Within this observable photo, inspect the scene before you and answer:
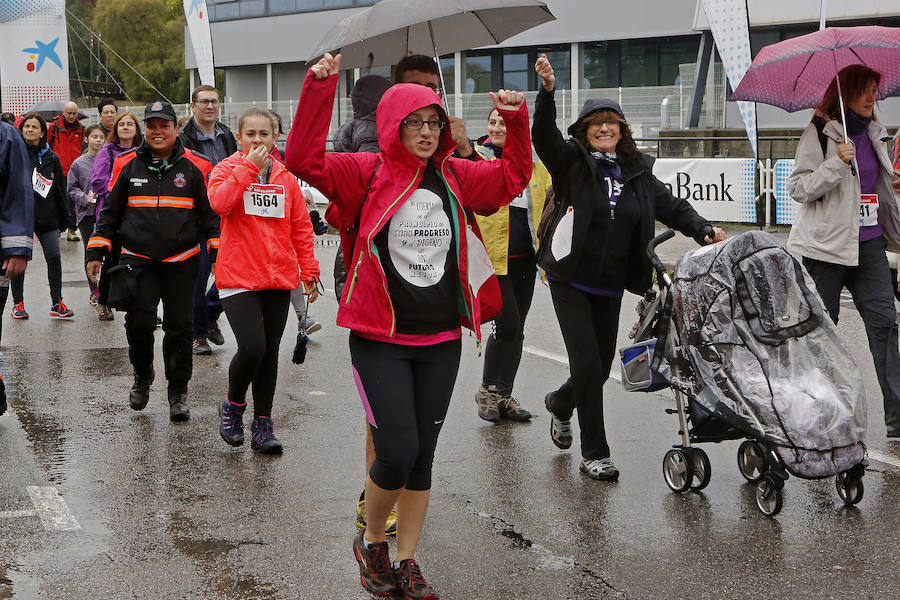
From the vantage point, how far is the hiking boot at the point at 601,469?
240 inches

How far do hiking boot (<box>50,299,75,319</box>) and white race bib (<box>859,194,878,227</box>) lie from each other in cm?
772

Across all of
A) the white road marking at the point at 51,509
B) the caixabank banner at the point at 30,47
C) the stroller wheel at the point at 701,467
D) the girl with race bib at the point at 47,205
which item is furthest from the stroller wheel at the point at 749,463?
the caixabank banner at the point at 30,47

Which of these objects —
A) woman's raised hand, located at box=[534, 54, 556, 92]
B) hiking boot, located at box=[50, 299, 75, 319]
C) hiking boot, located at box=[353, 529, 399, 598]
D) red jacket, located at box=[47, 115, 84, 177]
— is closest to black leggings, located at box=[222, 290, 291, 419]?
hiking boot, located at box=[353, 529, 399, 598]

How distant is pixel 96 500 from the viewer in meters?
5.77

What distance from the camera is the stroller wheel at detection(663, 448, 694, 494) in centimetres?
580

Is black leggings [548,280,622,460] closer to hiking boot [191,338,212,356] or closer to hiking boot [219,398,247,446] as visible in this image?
hiking boot [219,398,247,446]

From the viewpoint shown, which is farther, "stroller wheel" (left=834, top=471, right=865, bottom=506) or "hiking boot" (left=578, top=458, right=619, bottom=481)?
"hiking boot" (left=578, top=458, right=619, bottom=481)

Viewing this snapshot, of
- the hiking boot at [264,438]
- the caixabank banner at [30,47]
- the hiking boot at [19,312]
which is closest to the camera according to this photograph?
the hiking boot at [264,438]

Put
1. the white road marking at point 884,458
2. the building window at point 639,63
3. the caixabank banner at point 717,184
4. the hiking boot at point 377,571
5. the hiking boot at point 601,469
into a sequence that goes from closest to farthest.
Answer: the hiking boot at point 377,571, the hiking boot at point 601,469, the white road marking at point 884,458, the caixabank banner at point 717,184, the building window at point 639,63

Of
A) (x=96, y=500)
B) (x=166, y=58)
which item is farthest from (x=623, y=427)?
(x=166, y=58)

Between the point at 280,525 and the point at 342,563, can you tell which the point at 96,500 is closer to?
the point at 280,525

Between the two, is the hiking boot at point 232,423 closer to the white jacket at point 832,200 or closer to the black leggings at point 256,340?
the black leggings at point 256,340

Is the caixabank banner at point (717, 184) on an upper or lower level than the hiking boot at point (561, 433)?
upper

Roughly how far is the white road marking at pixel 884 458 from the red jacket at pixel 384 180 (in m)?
2.87
